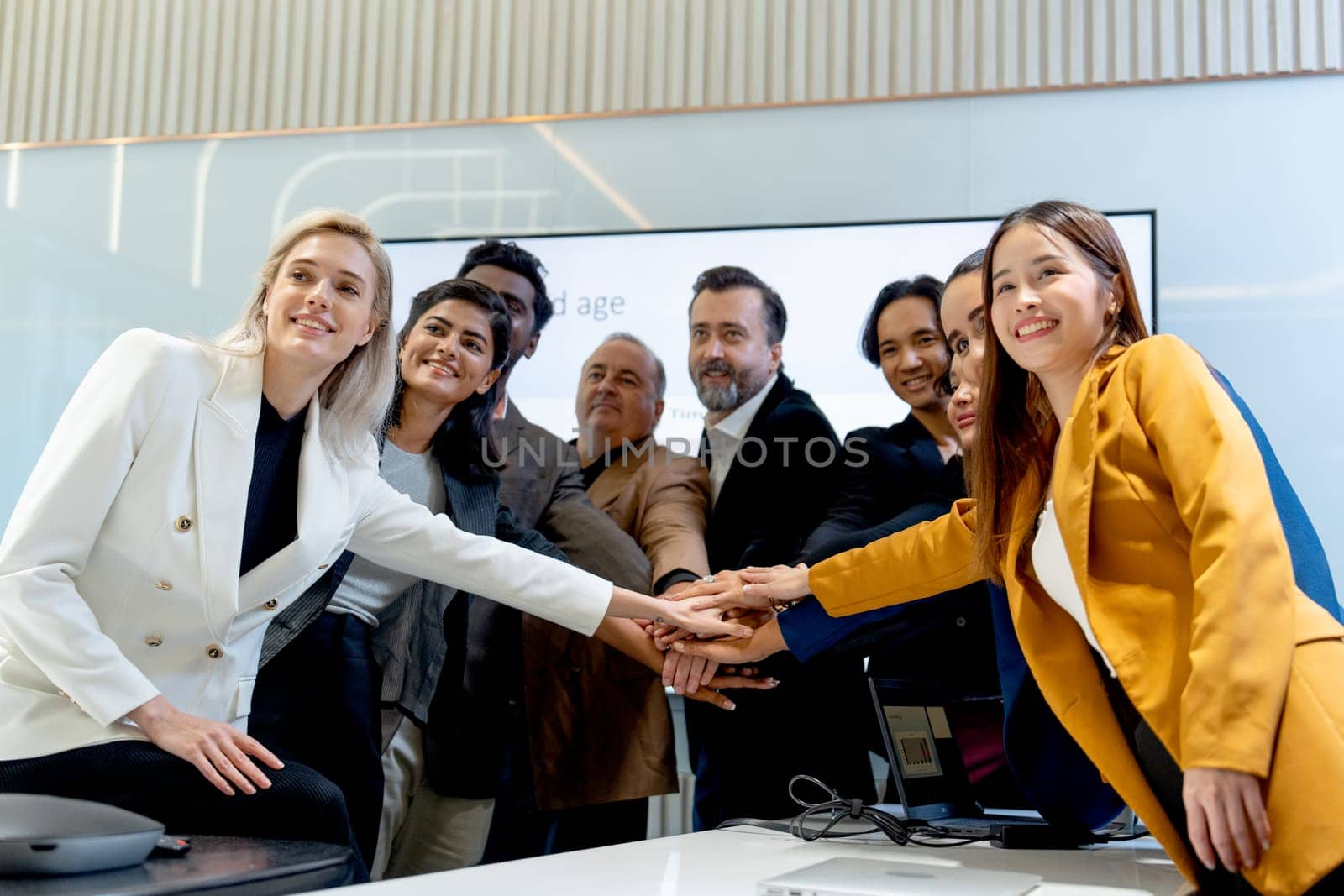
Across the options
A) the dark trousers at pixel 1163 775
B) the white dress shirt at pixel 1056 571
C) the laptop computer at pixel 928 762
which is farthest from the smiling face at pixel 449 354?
the dark trousers at pixel 1163 775

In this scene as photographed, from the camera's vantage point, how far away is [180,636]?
6.68 ft

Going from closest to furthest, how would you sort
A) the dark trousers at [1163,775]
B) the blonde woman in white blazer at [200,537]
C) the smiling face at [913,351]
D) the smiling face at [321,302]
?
the dark trousers at [1163,775], the blonde woman in white blazer at [200,537], the smiling face at [321,302], the smiling face at [913,351]

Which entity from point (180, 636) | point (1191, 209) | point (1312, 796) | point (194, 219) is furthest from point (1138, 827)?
point (194, 219)

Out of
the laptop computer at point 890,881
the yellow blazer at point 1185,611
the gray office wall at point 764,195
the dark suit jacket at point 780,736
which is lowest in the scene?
the dark suit jacket at point 780,736

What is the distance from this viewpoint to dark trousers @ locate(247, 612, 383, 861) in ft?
8.75

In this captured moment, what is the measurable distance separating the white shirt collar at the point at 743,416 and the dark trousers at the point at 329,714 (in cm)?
133

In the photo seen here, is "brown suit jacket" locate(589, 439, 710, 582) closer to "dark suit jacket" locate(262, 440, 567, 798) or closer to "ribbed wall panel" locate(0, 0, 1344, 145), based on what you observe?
"dark suit jacket" locate(262, 440, 567, 798)

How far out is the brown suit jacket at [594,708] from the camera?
10.2ft

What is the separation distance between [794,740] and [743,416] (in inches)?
41.5

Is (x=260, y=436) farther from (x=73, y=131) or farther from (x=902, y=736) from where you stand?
(x=73, y=131)

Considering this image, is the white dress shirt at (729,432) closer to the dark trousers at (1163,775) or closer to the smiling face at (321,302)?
the smiling face at (321,302)

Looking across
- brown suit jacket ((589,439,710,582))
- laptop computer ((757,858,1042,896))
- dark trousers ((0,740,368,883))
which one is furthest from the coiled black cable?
brown suit jacket ((589,439,710,582))

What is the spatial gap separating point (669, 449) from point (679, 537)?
1.37ft

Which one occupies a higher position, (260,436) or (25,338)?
(25,338)
